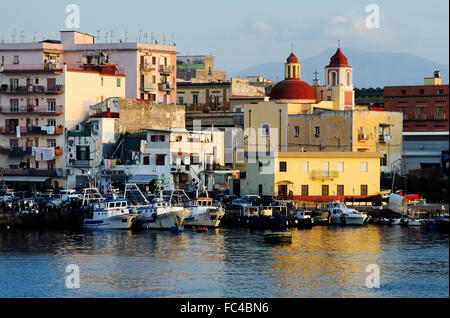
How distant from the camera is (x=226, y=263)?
2292 inches

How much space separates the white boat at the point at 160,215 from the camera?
7612cm

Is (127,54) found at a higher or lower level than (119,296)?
higher

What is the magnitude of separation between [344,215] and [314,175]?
747 centimetres

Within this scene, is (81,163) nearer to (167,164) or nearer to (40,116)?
(40,116)

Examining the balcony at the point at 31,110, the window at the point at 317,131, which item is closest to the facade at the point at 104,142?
the balcony at the point at 31,110

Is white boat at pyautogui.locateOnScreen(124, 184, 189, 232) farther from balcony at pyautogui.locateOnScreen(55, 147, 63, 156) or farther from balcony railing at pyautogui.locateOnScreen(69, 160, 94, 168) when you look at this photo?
balcony at pyautogui.locateOnScreen(55, 147, 63, 156)

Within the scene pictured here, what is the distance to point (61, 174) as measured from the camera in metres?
92.8

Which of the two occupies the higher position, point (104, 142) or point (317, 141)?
point (317, 141)

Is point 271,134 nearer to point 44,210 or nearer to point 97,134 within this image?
point 97,134

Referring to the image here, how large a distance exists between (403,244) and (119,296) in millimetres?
22020

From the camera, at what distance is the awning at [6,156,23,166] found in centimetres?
9512

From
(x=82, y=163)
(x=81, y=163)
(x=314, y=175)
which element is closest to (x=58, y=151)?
(x=81, y=163)

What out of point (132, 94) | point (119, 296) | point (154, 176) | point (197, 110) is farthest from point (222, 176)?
point (119, 296)
